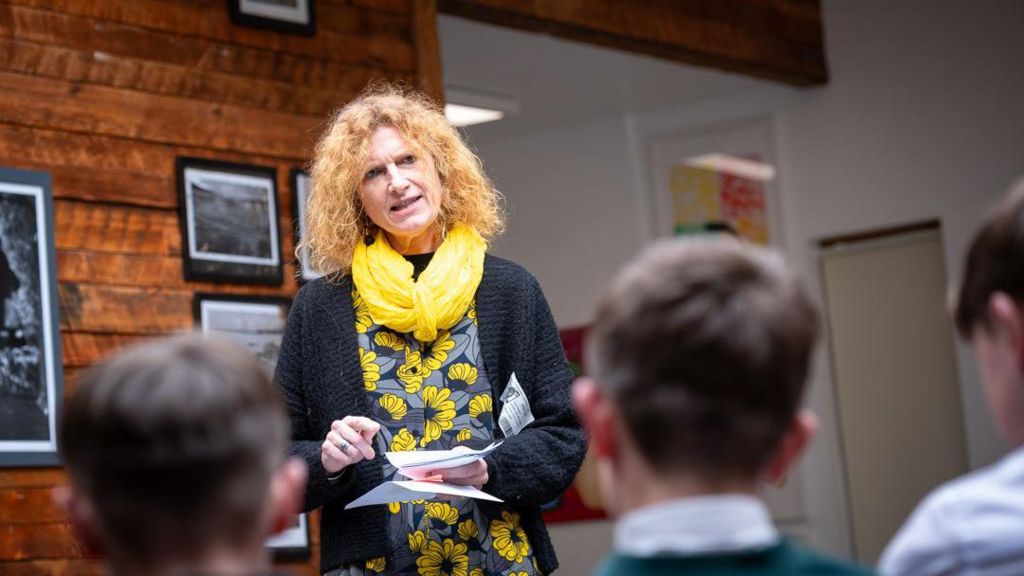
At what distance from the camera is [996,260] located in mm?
1448

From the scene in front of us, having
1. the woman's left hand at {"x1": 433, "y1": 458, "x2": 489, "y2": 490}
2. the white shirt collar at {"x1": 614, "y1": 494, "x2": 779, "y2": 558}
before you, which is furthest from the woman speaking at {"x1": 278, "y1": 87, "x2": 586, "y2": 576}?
the white shirt collar at {"x1": 614, "y1": 494, "x2": 779, "y2": 558}

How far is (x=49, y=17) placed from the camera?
427 centimetres

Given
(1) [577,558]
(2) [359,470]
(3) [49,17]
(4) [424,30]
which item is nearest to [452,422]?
(2) [359,470]

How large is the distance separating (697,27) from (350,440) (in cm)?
497

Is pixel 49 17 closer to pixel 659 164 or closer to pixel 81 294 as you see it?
pixel 81 294

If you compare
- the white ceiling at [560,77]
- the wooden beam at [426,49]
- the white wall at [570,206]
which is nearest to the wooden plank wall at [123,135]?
the wooden beam at [426,49]

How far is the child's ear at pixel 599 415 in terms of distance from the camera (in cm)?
130

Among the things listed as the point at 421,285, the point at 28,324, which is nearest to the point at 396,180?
the point at 421,285

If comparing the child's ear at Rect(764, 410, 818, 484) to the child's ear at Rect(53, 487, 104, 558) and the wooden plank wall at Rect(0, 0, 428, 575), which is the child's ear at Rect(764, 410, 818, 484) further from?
the wooden plank wall at Rect(0, 0, 428, 575)

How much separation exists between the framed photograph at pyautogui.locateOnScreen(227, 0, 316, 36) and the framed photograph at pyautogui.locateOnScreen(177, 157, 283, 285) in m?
0.46

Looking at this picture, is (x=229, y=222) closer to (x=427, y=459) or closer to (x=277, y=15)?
(x=277, y=15)

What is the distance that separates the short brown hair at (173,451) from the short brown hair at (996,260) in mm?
679

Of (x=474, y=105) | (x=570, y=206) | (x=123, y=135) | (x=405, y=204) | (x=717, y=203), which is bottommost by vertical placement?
(x=405, y=204)

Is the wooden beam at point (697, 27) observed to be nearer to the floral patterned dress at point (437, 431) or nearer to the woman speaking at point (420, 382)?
the woman speaking at point (420, 382)
